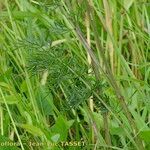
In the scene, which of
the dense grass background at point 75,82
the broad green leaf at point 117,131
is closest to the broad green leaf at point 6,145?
the dense grass background at point 75,82

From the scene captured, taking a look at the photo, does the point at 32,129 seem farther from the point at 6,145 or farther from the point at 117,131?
the point at 117,131

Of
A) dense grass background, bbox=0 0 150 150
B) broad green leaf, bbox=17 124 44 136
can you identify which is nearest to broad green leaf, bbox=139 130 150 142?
dense grass background, bbox=0 0 150 150

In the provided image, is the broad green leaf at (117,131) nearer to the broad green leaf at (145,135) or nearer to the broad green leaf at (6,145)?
the broad green leaf at (145,135)

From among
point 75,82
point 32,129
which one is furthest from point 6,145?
point 75,82

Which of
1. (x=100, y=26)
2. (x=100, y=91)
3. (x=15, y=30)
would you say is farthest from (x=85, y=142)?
(x=100, y=26)

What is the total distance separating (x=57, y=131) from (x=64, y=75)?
0.17 m

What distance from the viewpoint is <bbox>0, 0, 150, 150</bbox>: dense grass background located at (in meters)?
0.84

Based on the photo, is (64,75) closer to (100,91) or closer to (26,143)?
(100,91)

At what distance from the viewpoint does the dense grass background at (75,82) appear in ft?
2.76

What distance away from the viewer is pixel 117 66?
1.18m

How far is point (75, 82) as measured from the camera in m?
0.87

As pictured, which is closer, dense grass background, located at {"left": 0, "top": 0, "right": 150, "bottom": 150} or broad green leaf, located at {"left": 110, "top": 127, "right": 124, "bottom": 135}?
dense grass background, located at {"left": 0, "top": 0, "right": 150, "bottom": 150}

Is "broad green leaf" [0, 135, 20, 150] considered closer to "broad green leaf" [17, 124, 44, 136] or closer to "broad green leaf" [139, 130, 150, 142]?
"broad green leaf" [17, 124, 44, 136]

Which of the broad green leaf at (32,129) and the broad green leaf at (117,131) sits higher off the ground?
the broad green leaf at (32,129)
